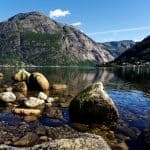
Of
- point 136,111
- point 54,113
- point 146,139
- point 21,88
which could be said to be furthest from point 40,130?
point 21,88

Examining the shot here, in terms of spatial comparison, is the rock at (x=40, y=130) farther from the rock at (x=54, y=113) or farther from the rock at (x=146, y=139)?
the rock at (x=146, y=139)

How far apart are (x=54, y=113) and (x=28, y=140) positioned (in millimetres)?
9510

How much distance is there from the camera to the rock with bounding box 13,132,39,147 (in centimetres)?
1873

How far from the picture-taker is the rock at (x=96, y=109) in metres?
25.4

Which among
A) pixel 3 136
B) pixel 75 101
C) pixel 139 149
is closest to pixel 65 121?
pixel 75 101

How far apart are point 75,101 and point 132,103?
11713 mm

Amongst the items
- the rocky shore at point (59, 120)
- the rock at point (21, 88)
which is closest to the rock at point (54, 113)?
the rocky shore at point (59, 120)

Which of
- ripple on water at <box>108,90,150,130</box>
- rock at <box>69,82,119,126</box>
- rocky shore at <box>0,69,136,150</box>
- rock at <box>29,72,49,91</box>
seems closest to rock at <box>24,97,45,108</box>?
rocky shore at <box>0,69,136,150</box>

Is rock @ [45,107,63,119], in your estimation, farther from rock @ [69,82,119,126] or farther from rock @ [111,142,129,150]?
rock @ [111,142,129,150]

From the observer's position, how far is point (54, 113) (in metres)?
28.9

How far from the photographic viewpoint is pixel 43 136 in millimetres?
20578

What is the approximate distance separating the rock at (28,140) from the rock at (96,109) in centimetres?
614

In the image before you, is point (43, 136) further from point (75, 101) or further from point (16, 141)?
point (75, 101)

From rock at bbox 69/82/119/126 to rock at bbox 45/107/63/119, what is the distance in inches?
74.8
